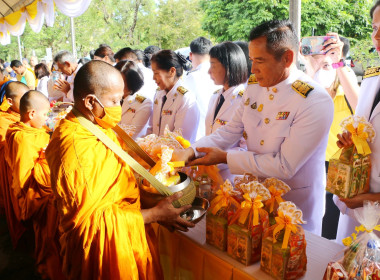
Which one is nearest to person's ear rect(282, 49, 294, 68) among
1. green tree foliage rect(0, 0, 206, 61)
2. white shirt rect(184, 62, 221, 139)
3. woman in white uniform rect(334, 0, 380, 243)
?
woman in white uniform rect(334, 0, 380, 243)

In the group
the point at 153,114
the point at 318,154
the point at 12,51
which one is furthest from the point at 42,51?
the point at 318,154

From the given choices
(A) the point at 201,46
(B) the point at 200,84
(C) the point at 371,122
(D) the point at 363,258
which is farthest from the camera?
(A) the point at 201,46

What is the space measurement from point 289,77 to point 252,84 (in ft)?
1.08

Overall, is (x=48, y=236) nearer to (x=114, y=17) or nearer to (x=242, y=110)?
(x=242, y=110)

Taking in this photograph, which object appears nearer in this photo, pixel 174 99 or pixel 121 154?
pixel 121 154

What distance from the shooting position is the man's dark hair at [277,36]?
1792 millimetres

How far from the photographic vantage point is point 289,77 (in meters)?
1.94

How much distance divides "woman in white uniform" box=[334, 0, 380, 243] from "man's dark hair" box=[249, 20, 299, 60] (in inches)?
16.6

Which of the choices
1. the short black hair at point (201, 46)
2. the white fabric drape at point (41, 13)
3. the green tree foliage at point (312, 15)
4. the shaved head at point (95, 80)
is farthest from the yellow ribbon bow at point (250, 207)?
the green tree foliage at point (312, 15)

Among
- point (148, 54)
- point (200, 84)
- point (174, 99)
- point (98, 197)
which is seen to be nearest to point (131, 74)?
point (174, 99)

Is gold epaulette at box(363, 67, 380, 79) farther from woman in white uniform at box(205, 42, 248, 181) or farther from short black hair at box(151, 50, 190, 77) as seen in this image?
short black hair at box(151, 50, 190, 77)

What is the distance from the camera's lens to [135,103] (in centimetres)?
356

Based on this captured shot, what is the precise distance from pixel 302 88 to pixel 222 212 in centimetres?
87

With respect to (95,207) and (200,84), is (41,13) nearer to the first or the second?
(200,84)
